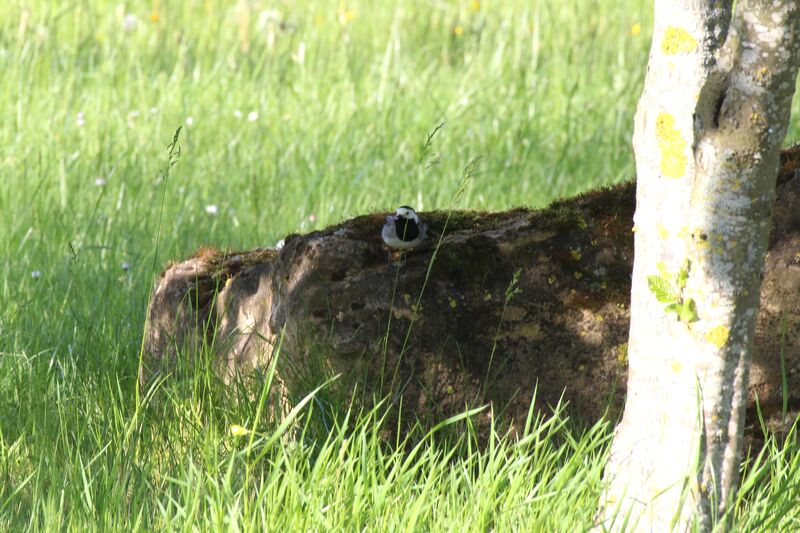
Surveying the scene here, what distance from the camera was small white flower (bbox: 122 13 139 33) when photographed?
7.05 m

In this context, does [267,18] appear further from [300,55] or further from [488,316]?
[488,316]

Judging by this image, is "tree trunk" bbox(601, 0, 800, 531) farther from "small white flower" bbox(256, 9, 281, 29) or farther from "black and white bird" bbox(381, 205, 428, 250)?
"small white flower" bbox(256, 9, 281, 29)

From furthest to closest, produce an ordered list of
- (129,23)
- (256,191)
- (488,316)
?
(129,23), (256,191), (488,316)

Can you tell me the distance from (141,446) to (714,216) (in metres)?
1.57

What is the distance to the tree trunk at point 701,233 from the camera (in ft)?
6.66

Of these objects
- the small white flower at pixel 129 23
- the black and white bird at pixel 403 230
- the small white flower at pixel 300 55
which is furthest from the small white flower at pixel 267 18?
the black and white bird at pixel 403 230

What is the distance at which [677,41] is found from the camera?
6.84 feet

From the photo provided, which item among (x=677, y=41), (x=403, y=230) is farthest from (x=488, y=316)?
(x=677, y=41)

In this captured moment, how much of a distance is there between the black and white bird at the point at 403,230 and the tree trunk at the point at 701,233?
2.60ft

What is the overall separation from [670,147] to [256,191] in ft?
10.8

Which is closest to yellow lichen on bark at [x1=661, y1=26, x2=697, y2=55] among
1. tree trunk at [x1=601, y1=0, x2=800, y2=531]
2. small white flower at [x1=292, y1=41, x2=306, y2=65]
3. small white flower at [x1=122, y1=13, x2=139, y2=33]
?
tree trunk at [x1=601, y1=0, x2=800, y2=531]

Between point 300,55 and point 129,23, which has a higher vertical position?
point 129,23

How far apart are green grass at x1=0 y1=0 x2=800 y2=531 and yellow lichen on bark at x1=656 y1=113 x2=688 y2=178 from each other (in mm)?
662

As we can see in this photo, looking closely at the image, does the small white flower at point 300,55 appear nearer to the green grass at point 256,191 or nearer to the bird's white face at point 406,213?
the green grass at point 256,191
